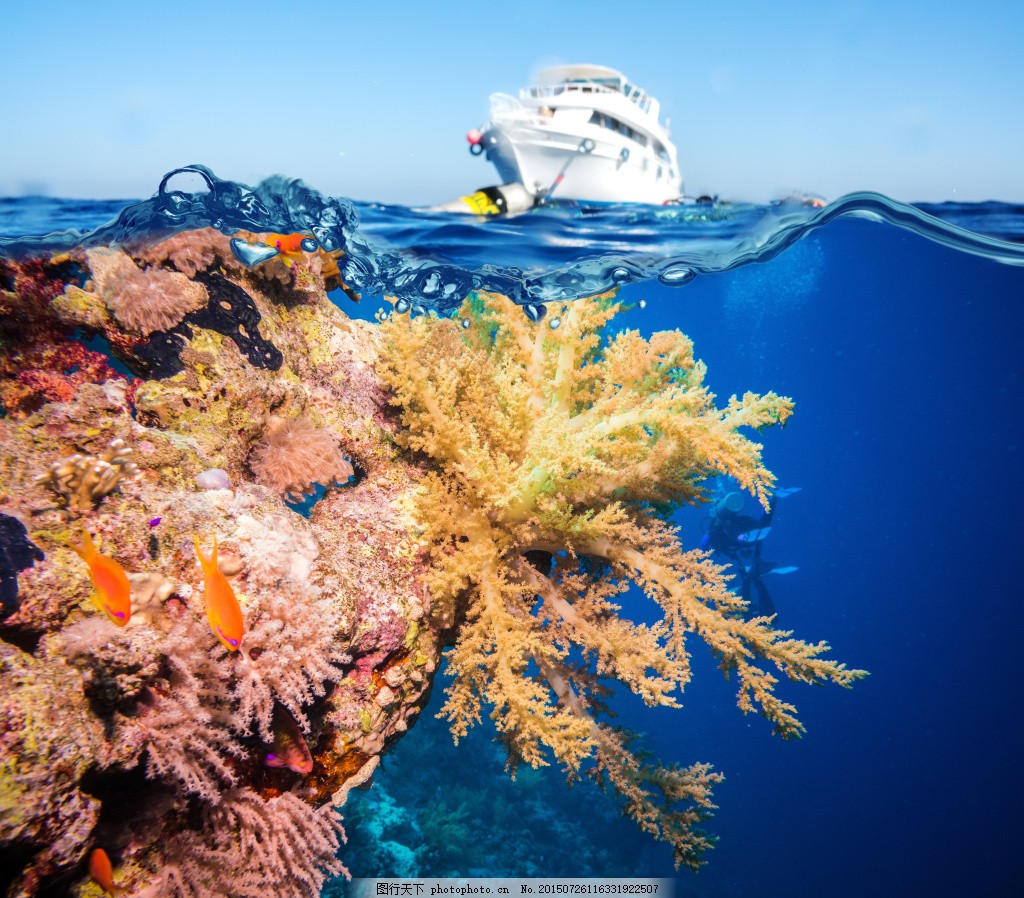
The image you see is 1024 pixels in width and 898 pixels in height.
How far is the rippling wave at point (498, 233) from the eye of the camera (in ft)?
19.9

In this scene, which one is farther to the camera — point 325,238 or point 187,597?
point 325,238

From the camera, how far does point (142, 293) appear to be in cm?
384

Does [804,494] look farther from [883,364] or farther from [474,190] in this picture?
[474,190]

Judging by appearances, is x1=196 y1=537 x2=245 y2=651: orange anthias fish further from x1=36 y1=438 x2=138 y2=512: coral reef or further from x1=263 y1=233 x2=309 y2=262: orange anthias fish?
x1=263 y1=233 x2=309 y2=262: orange anthias fish

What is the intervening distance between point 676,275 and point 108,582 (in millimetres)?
10455

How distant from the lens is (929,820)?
79.1ft

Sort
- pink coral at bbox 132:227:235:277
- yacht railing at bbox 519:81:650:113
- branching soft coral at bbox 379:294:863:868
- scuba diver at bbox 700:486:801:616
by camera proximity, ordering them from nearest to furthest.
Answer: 1. branching soft coral at bbox 379:294:863:868
2. pink coral at bbox 132:227:235:277
3. yacht railing at bbox 519:81:650:113
4. scuba diver at bbox 700:486:801:616

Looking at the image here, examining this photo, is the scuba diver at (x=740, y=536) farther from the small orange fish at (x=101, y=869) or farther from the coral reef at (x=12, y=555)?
the coral reef at (x=12, y=555)

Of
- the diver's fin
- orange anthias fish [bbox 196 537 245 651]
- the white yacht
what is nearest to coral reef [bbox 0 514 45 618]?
orange anthias fish [bbox 196 537 245 651]

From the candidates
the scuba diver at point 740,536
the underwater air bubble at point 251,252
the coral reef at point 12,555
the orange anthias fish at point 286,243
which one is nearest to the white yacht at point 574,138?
the orange anthias fish at point 286,243

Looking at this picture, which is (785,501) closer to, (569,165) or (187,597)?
(569,165)

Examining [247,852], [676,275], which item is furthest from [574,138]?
[247,852]

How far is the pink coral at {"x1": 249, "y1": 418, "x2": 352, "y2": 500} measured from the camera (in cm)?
401

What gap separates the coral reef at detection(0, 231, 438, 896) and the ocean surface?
307 cm
